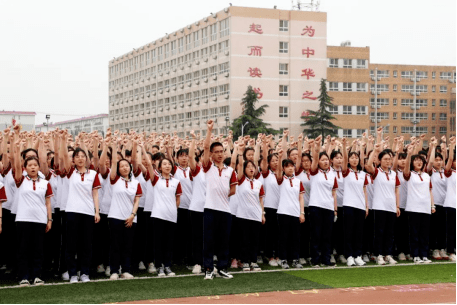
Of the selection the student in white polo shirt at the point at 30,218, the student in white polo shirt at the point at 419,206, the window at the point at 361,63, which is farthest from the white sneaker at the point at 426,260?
the window at the point at 361,63

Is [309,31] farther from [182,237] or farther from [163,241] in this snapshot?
[163,241]

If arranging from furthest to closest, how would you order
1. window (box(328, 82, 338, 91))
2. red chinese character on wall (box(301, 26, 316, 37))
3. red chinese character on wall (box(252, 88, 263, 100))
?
window (box(328, 82, 338, 91)) → red chinese character on wall (box(301, 26, 316, 37)) → red chinese character on wall (box(252, 88, 263, 100))

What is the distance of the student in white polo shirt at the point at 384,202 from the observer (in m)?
11.4

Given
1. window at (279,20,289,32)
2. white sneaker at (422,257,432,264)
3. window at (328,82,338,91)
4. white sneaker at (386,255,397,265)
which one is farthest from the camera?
window at (328,82,338,91)

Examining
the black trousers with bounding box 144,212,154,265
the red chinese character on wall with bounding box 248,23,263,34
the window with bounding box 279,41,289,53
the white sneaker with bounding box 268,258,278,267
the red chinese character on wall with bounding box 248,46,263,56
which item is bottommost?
the white sneaker with bounding box 268,258,278,267

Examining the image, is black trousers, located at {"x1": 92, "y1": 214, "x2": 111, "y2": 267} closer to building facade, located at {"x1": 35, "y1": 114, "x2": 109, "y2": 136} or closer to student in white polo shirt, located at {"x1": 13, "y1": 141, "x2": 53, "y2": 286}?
student in white polo shirt, located at {"x1": 13, "y1": 141, "x2": 53, "y2": 286}

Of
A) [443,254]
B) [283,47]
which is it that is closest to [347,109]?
[283,47]

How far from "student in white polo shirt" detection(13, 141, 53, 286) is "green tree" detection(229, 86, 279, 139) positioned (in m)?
49.5

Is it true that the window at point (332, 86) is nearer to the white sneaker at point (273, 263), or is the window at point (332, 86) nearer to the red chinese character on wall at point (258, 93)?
the red chinese character on wall at point (258, 93)

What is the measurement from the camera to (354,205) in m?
11.2

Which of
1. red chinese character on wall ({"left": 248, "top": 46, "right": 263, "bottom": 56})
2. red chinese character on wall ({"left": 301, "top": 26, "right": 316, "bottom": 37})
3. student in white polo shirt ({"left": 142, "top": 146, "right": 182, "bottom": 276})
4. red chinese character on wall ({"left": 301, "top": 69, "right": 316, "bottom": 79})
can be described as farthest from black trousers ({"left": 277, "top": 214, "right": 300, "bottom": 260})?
red chinese character on wall ({"left": 301, "top": 26, "right": 316, "bottom": 37})

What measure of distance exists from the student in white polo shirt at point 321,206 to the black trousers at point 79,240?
3.50 metres

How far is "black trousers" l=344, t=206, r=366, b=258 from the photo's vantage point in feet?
36.8

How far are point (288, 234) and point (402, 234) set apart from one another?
237 cm
